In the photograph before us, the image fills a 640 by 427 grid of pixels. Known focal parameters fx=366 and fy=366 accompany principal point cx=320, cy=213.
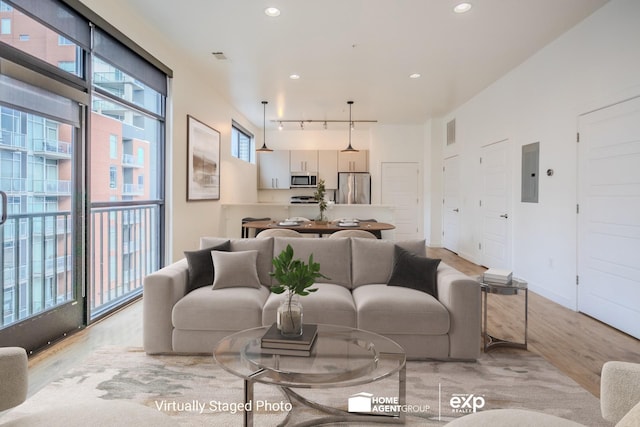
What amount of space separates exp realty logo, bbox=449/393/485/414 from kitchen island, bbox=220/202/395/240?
4.07 meters

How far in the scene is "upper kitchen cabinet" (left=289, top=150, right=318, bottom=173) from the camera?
9383 mm

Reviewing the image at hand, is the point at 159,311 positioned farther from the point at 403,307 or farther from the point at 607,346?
the point at 607,346

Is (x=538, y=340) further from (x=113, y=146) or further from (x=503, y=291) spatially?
(x=113, y=146)

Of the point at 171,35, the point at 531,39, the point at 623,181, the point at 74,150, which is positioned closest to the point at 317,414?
the point at 74,150

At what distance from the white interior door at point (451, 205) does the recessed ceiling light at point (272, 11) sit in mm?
4890

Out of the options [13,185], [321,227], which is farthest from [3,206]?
[321,227]

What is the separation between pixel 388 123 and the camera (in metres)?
8.63

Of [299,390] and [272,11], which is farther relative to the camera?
[272,11]

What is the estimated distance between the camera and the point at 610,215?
335cm

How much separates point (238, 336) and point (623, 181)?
3.46 metres

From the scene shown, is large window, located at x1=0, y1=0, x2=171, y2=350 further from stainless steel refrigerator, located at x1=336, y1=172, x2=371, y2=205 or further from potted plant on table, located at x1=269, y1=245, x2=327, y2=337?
stainless steel refrigerator, located at x1=336, y1=172, x2=371, y2=205

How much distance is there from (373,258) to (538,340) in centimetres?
147

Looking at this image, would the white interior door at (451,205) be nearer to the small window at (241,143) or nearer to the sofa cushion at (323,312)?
the small window at (241,143)

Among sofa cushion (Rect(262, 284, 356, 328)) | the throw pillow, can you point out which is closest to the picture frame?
the throw pillow
